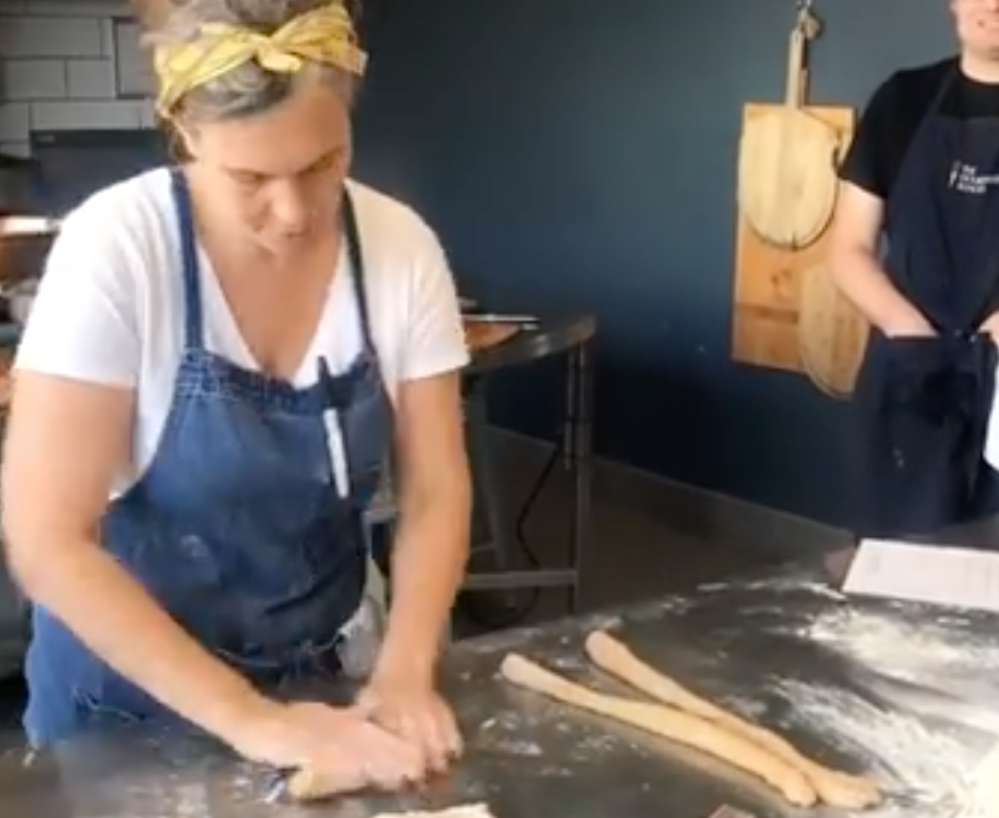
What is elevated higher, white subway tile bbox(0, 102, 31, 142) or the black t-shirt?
the black t-shirt

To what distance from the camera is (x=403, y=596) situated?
55.5 inches

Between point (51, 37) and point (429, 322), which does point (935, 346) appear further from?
point (51, 37)

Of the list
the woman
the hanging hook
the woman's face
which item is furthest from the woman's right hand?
the hanging hook

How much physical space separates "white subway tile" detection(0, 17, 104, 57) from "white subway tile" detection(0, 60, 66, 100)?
0.02 m

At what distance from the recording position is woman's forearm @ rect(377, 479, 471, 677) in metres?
1.38

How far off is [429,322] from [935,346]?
1173mm

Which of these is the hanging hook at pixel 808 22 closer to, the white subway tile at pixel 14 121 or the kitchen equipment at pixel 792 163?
the kitchen equipment at pixel 792 163

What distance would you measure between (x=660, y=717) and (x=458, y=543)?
0.76ft

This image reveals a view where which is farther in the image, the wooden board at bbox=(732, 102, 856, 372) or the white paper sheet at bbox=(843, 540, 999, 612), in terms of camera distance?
the wooden board at bbox=(732, 102, 856, 372)

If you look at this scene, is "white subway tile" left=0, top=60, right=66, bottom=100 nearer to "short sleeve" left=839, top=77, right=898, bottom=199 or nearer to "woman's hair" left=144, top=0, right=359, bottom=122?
"short sleeve" left=839, top=77, right=898, bottom=199

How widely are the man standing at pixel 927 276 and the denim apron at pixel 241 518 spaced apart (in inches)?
45.8

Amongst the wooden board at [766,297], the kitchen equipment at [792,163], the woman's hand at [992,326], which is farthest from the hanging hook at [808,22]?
the woman's hand at [992,326]

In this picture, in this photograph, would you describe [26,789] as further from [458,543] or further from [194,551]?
[458,543]

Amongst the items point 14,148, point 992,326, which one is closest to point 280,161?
point 992,326
